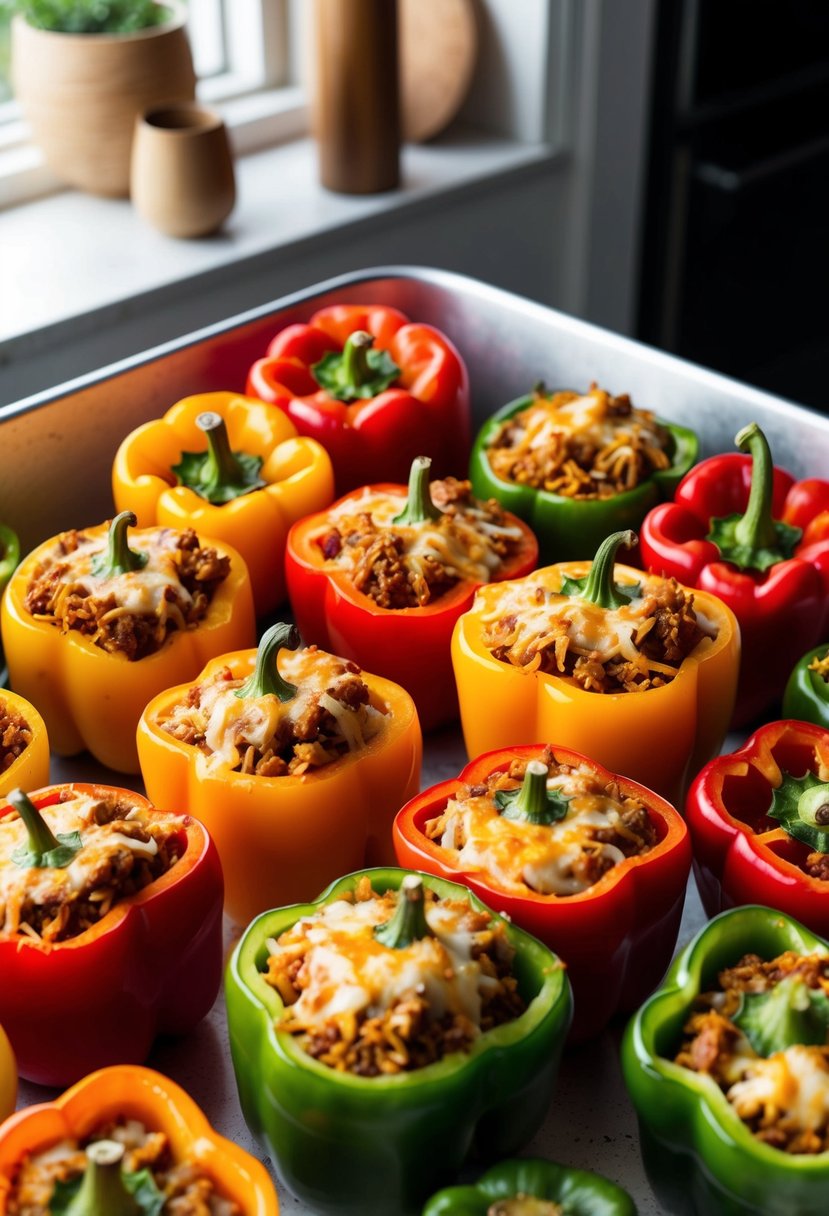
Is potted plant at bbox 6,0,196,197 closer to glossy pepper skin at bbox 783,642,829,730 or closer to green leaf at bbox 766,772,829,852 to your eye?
glossy pepper skin at bbox 783,642,829,730

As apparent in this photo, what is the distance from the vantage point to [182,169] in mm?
3617

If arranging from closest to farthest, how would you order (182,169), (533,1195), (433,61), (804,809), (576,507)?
(533,1195), (804,809), (576,507), (182,169), (433,61)

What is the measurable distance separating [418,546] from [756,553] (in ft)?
1.94

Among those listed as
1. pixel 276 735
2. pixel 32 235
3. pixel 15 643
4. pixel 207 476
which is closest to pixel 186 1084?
pixel 276 735

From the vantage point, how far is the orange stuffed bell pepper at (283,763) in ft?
6.79

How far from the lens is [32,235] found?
3.90 metres

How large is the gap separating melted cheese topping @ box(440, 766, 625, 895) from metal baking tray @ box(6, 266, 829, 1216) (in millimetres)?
314

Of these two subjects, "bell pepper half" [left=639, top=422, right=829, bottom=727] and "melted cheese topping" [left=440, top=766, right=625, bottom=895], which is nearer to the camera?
"melted cheese topping" [left=440, top=766, right=625, bottom=895]

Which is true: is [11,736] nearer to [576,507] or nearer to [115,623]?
[115,623]

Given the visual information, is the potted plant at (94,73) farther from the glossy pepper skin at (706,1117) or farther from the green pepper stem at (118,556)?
the glossy pepper skin at (706,1117)

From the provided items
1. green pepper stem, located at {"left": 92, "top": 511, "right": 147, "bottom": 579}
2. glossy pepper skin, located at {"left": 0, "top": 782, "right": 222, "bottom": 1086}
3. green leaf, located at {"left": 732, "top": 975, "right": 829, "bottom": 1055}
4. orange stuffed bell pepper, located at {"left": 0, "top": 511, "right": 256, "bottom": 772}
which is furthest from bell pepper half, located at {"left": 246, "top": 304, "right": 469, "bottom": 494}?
green leaf, located at {"left": 732, "top": 975, "right": 829, "bottom": 1055}

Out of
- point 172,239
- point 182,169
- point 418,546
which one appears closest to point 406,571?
point 418,546

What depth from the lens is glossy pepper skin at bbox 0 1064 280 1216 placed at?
157 cm

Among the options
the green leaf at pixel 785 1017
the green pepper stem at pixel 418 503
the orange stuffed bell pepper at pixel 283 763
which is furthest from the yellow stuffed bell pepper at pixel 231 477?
the green leaf at pixel 785 1017
